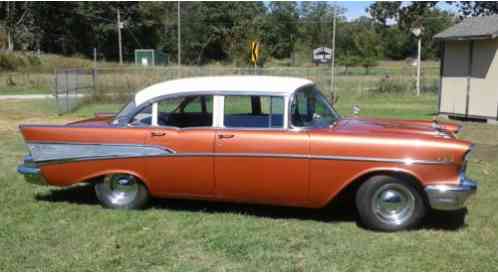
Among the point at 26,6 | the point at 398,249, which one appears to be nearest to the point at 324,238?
the point at 398,249

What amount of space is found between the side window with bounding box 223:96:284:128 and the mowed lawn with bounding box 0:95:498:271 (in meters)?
1.03

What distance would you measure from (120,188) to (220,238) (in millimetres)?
1598

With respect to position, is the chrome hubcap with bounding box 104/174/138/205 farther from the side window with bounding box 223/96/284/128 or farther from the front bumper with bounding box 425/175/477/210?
the front bumper with bounding box 425/175/477/210

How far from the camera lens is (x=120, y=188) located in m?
6.27

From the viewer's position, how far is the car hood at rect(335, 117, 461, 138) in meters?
5.70

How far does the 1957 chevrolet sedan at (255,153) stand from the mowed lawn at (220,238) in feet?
0.90

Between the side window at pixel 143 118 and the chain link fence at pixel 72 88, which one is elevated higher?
the side window at pixel 143 118

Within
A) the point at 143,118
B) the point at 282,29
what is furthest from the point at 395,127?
the point at 282,29

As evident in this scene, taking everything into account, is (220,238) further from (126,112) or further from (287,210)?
(126,112)

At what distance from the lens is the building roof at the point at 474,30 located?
14.5 metres

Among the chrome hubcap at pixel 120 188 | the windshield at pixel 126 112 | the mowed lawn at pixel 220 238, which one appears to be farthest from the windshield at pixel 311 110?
the chrome hubcap at pixel 120 188

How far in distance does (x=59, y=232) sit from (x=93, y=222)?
0.40m

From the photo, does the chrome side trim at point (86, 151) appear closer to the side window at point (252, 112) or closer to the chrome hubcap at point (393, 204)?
the side window at point (252, 112)

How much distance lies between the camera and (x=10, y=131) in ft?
44.3
